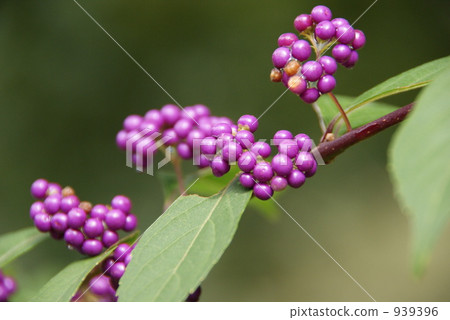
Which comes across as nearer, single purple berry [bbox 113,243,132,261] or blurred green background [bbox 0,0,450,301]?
single purple berry [bbox 113,243,132,261]

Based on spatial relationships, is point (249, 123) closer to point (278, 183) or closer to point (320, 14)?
point (278, 183)

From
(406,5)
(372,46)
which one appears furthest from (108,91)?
(406,5)

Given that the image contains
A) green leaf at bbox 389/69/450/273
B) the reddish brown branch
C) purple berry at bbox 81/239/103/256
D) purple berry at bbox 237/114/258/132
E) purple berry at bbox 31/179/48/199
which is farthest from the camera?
purple berry at bbox 31/179/48/199

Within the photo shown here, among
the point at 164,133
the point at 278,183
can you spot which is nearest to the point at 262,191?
the point at 278,183

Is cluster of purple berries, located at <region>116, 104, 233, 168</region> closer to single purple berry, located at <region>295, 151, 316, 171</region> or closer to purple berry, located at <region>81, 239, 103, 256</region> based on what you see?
purple berry, located at <region>81, 239, 103, 256</region>

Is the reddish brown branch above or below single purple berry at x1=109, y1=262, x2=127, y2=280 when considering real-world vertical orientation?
below

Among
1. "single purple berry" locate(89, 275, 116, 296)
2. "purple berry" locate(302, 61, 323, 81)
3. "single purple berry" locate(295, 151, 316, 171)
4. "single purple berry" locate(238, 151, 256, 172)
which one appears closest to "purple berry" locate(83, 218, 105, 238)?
"single purple berry" locate(89, 275, 116, 296)
